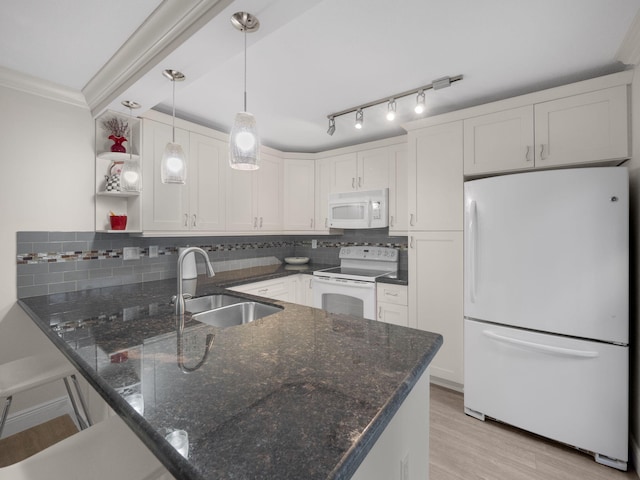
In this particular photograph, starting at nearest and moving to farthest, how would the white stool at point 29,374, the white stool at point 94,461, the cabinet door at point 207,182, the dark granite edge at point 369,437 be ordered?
the dark granite edge at point 369,437
the white stool at point 94,461
the white stool at point 29,374
the cabinet door at point 207,182

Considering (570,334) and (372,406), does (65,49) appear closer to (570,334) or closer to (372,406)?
(372,406)

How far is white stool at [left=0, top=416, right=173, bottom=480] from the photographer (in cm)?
82

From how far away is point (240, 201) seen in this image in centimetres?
312

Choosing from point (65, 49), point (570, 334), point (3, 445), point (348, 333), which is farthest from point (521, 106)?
point (3, 445)

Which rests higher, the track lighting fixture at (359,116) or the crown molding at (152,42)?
the track lighting fixture at (359,116)

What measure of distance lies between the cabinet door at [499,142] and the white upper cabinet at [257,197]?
200 cm

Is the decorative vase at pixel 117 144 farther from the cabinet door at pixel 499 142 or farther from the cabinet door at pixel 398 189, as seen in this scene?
the cabinet door at pixel 499 142

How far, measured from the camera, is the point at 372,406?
0.72 meters

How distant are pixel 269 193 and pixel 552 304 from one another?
2797mm

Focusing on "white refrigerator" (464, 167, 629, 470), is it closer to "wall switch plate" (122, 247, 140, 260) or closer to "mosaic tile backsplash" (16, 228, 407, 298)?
"mosaic tile backsplash" (16, 228, 407, 298)

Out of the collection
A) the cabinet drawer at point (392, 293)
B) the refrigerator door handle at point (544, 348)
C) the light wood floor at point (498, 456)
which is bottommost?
the light wood floor at point (498, 456)

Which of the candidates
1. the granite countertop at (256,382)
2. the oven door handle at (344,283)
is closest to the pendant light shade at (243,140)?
the granite countertop at (256,382)

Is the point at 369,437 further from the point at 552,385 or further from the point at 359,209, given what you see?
the point at 359,209

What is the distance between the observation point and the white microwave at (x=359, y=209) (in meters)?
3.10
